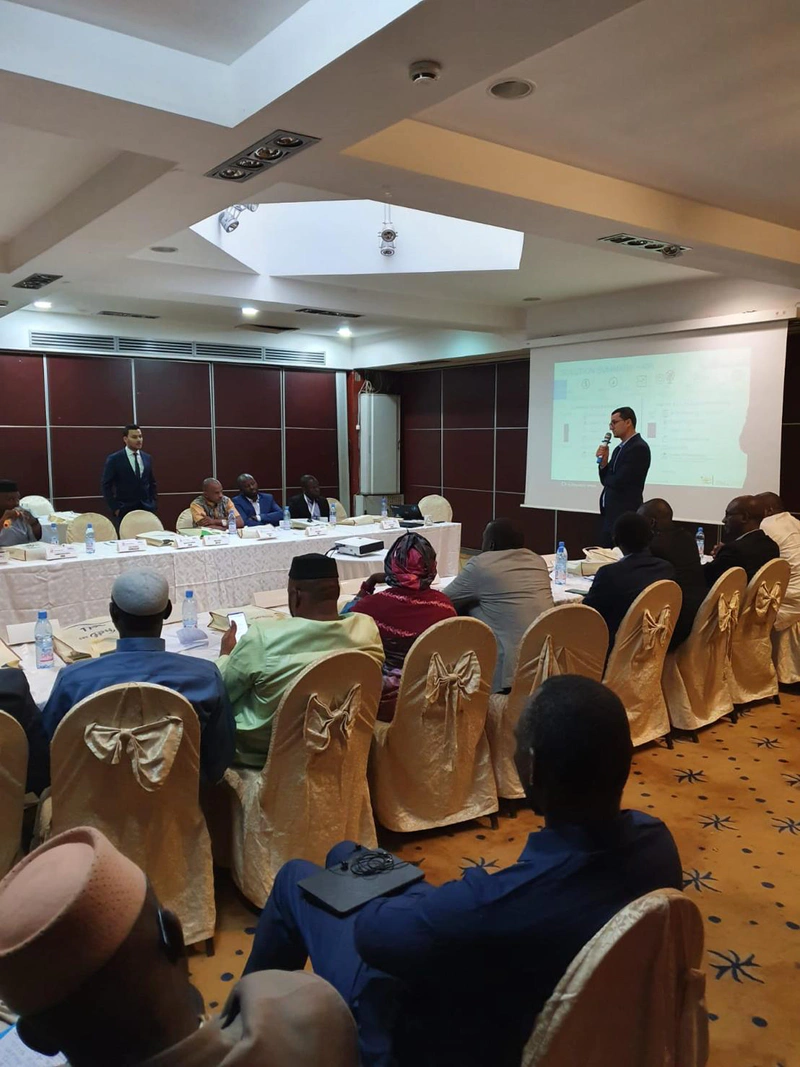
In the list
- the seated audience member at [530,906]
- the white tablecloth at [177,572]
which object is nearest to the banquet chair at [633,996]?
the seated audience member at [530,906]

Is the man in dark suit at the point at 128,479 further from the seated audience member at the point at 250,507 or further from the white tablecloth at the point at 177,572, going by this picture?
the white tablecloth at the point at 177,572

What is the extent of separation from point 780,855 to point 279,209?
19.4ft

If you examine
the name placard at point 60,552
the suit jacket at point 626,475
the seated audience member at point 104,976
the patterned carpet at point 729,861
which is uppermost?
the suit jacket at point 626,475

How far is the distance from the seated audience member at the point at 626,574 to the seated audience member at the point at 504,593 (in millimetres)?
367

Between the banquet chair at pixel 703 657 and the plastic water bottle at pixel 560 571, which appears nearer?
the banquet chair at pixel 703 657

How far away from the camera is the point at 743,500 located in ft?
14.6

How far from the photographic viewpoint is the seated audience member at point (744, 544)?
14.0 ft

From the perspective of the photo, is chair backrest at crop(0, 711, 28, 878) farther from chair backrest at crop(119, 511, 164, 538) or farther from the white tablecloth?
chair backrest at crop(119, 511, 164, 538)

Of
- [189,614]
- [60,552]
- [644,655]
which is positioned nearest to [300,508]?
[60,552]

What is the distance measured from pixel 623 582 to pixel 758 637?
1.28 m

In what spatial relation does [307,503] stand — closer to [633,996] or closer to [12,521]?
[12,521]

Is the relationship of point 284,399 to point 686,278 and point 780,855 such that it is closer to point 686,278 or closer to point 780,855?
point 686,278

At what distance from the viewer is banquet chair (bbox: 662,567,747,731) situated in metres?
3.86

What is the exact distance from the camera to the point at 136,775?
6.70 feet
